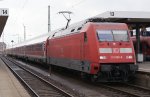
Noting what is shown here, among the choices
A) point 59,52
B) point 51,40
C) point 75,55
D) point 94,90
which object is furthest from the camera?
point 51,40

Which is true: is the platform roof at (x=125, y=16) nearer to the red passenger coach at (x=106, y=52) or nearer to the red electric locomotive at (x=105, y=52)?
the red electric locomotive at (x=105, y=52)

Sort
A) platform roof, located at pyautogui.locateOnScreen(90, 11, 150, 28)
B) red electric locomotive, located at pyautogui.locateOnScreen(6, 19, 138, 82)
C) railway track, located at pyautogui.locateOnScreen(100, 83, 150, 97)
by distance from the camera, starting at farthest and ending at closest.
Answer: platform roof, located at pyautogui.locateOnScreen(90, 11, 150, 28) < red electric locomotive, located at pyautogui.locateOnScreen(6, 19, 138, 82) < railway track, located at pyautogui.locateOnScreen(100, 83, 150, 97)

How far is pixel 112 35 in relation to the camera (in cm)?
1808

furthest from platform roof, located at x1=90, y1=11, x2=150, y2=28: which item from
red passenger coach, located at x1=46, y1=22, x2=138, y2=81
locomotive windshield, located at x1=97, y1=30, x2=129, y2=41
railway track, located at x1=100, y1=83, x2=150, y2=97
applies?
railway track, located at x1=100, y1=83, x2=150, y2=97

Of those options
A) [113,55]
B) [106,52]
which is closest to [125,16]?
[113,55]

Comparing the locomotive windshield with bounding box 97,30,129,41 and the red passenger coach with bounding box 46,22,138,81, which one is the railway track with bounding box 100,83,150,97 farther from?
the locomotive windshield with bounding box 97,30,129,41

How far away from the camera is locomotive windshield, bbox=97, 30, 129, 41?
704 inches

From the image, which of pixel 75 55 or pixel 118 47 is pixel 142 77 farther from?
pixel 75 55

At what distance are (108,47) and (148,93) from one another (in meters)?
3.04

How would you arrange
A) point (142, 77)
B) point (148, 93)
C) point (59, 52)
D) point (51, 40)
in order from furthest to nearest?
point (51, 40)
point (59, 52)
point (142, 77)
point (148, 93)

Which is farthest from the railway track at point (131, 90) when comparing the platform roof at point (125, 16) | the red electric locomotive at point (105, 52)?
the platform roof at point (125, 16)

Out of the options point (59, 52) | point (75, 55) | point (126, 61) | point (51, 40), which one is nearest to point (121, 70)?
point (126, 61)

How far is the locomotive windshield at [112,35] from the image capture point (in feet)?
58.6

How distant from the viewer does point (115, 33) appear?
59.6 feet
